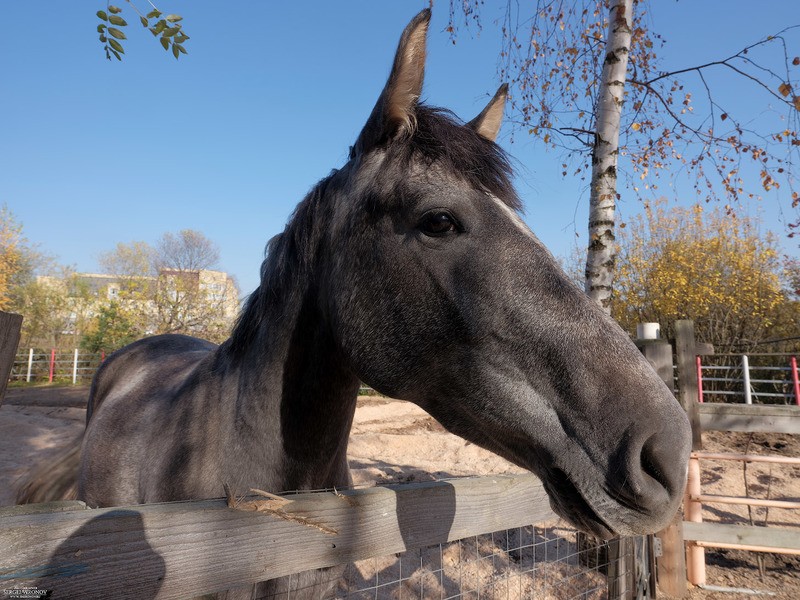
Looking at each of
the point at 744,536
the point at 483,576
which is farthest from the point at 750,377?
the point at 483,576

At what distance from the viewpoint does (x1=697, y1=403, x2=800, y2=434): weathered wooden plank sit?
4.76 meters

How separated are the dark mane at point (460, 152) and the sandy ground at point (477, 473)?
188 cm

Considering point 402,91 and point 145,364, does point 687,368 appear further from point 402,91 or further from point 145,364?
point 145,364

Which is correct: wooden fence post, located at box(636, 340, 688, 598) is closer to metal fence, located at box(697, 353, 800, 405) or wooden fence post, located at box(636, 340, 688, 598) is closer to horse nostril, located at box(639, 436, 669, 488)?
horse nostril, located at box(639, 436, 669, 488)

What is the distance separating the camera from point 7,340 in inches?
56.9

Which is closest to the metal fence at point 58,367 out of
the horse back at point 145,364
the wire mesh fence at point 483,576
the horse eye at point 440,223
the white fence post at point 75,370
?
the white fence post at point 75,370

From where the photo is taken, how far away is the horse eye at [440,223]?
1.73m

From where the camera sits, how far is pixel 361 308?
1796 millimetres

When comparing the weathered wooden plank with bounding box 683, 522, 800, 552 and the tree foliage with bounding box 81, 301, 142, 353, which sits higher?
the tree foliage with bounding box 81, 301, 142, 353

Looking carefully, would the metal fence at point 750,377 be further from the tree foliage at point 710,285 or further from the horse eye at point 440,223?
the horse eye at point 440,223

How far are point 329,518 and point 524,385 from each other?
0.73m

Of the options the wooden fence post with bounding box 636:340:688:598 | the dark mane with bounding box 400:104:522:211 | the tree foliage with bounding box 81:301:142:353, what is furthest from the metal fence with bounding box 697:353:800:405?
the tree foliage with bounding box 81:301:142:353

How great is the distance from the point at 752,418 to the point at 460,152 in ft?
15.6

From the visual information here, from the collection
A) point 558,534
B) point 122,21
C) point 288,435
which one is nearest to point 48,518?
point 288,435
